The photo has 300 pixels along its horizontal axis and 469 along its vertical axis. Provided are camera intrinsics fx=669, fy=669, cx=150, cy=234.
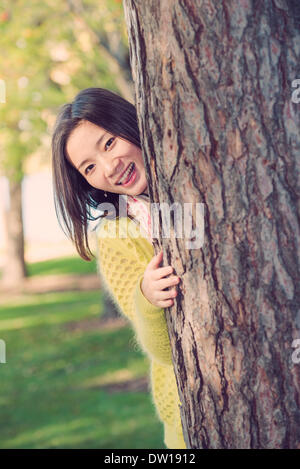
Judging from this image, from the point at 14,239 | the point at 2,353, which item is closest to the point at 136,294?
the point at 2,353

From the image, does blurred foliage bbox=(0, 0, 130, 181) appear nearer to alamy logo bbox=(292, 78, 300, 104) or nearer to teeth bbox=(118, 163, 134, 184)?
teeth bbox=(118, 163, 134, 184)

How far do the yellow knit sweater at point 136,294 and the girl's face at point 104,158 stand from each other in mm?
228

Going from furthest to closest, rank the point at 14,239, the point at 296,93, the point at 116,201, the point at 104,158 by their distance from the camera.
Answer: the point at 14,239, the point at 116,201, the point at 104,158, the point at 296,93

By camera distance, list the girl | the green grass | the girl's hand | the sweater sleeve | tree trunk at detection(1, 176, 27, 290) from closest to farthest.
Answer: the girl's hand < the sweater sleeve < the girl < the green grass < tree trunk at detection(1, 176, 27, 290)

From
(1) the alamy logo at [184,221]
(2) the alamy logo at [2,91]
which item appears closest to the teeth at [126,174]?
(1) the alamy logo at [184,221]

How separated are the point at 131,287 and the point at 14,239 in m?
15.5

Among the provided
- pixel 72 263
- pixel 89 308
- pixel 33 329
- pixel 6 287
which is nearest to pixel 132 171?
pixel 33 329

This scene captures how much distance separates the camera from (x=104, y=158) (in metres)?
2.34

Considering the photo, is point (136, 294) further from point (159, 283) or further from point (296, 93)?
point (296, 93)

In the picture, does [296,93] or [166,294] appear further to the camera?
[166,294]

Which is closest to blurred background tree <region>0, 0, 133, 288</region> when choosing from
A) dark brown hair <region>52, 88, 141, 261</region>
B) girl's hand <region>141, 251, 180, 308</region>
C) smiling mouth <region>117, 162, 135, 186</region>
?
dark brown hair <region>52, 88, 141, 261</region>

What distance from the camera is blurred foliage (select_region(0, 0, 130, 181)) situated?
304 inches

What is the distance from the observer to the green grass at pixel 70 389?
6109 mm

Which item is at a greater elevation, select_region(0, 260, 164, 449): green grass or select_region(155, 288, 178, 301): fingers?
select_region(155, 288, 178, 301): fingers
